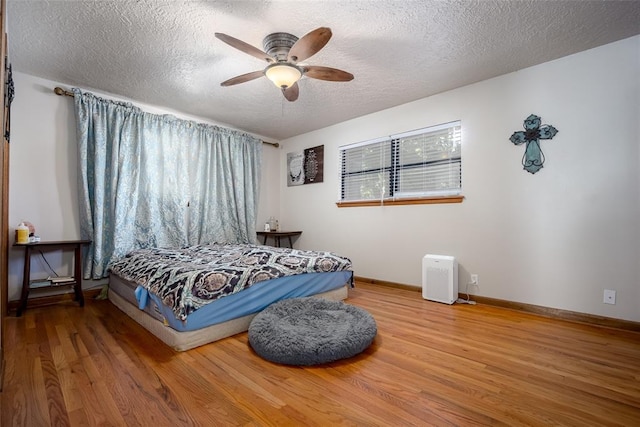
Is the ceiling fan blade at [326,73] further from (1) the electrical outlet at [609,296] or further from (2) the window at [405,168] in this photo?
(1) the electrical outlet at [609,296]

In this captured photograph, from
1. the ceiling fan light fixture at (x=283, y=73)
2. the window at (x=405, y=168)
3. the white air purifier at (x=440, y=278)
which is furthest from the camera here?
the window at (x=405, y=168)

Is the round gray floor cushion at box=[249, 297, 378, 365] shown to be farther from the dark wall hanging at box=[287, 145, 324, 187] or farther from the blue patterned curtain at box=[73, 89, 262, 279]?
the dark wall hanging at box=[287, 145, 324, 187]

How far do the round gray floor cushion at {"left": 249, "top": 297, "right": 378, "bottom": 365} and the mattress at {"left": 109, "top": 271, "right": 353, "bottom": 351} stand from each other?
15cm

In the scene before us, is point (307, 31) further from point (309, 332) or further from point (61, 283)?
point (61, 283)

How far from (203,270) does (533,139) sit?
320 cm

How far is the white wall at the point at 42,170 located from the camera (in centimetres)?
289

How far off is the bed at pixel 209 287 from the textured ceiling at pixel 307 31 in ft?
6.09

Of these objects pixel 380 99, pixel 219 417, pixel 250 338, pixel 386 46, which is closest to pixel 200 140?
pixel 380 99

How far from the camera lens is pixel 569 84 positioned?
2600 millimetres

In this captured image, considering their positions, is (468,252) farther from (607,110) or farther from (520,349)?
(607,110)

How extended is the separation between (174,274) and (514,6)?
3079 mm

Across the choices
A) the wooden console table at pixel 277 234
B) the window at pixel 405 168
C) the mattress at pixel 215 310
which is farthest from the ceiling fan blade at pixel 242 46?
the wooden console table at pixel 277 234

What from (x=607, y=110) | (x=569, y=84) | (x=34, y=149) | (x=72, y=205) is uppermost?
(x=569, y=84)

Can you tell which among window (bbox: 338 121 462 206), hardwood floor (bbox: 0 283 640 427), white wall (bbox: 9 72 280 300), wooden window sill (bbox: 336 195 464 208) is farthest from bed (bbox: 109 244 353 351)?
window (bbox: 338 121 462 206)
